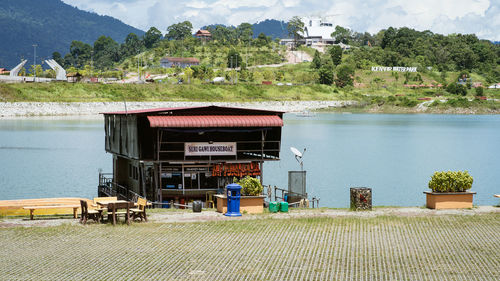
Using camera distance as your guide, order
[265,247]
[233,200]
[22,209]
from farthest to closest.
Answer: [22,209], [233,200], [265,247]

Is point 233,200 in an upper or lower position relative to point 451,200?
upper

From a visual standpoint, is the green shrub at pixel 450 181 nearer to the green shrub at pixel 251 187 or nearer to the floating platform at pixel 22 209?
the green shrub at pixel 251 187

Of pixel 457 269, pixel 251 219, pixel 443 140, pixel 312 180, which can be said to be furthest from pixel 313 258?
pixel 443 140

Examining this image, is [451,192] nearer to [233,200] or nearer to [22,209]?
[233,200]

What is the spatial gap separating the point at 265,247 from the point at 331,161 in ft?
168

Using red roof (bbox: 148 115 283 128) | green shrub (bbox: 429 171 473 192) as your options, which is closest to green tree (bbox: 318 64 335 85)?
red roof (bbox: 148 115 283 128)

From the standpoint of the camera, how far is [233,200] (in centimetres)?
2453

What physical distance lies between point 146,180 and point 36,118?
110920 mm

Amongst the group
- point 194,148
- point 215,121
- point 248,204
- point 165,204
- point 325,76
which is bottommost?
point 165,204

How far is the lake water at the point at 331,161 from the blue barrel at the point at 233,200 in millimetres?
16872

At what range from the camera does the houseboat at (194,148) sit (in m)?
30.9

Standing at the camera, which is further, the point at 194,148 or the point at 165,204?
the point at 194,148

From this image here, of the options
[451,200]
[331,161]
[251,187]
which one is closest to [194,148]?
[251,187]

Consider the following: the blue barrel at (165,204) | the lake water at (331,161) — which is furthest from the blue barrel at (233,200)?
the lake water at (331,161)
